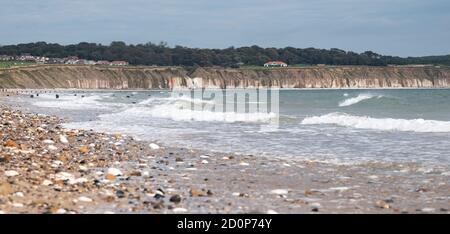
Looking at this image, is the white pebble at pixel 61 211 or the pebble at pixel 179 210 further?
the pebble at pixel 179 210

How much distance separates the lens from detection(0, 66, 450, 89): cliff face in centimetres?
13425

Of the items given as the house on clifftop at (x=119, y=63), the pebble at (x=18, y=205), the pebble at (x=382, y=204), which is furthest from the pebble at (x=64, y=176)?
the house on clifftop at (x=119, y=63)

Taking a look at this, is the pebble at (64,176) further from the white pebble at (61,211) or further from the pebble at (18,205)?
the white pebble at (61,211)

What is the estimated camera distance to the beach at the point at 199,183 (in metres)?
6.02

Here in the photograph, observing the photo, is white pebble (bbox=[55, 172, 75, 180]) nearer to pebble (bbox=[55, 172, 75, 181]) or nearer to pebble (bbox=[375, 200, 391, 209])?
pebble (bbox=[55, 172, 75, 181])

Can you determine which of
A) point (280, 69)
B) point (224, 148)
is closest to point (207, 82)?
point (280, 69)

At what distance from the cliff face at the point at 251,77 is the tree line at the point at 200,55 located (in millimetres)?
13518

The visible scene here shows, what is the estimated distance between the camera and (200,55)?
171500 mm

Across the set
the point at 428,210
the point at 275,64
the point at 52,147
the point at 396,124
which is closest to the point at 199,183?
the point at 428,210

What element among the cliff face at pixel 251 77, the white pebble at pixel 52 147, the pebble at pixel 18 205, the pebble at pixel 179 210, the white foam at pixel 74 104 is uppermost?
the pebble at pixel 18 205

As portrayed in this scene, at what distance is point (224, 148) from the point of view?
1225 centimetres

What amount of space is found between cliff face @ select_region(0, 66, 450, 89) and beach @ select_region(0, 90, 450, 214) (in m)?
118
